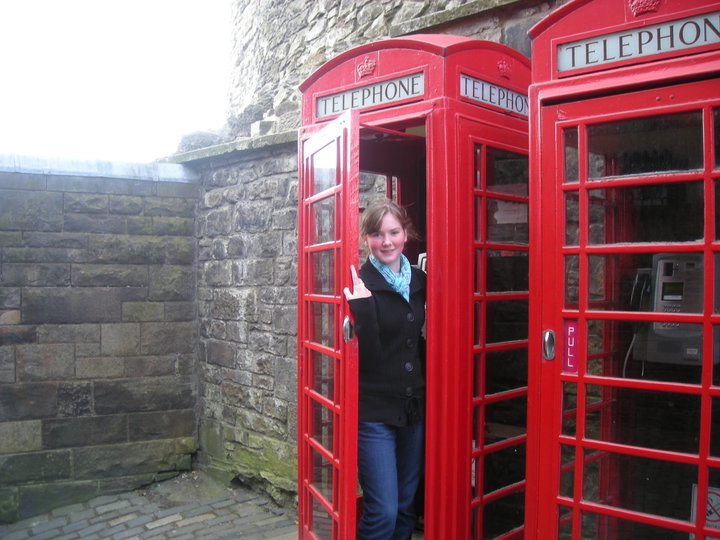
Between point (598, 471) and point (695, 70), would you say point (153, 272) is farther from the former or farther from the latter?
point (695, 70)

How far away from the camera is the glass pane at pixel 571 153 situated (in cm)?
235

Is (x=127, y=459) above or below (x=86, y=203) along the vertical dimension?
below

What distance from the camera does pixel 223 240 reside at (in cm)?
561

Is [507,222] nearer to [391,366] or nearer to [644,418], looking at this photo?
[391,366]

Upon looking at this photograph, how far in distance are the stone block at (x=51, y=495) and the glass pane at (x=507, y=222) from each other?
4.31m

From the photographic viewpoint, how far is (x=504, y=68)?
3.07 metres

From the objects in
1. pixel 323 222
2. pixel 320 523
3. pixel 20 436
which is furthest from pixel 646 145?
pixel 20 436

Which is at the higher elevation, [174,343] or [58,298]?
[58,298]

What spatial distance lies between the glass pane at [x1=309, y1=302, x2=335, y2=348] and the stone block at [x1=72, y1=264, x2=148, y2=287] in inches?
116

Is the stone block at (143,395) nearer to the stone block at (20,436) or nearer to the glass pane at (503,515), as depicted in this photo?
the stone block at (20,436)

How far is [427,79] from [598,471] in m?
1.80

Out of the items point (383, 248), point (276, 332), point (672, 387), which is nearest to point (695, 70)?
point (672, 387)

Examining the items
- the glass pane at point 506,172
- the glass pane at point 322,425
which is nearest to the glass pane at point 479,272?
the glass pane at point 506,172

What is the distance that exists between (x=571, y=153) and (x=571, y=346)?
0.72 m
